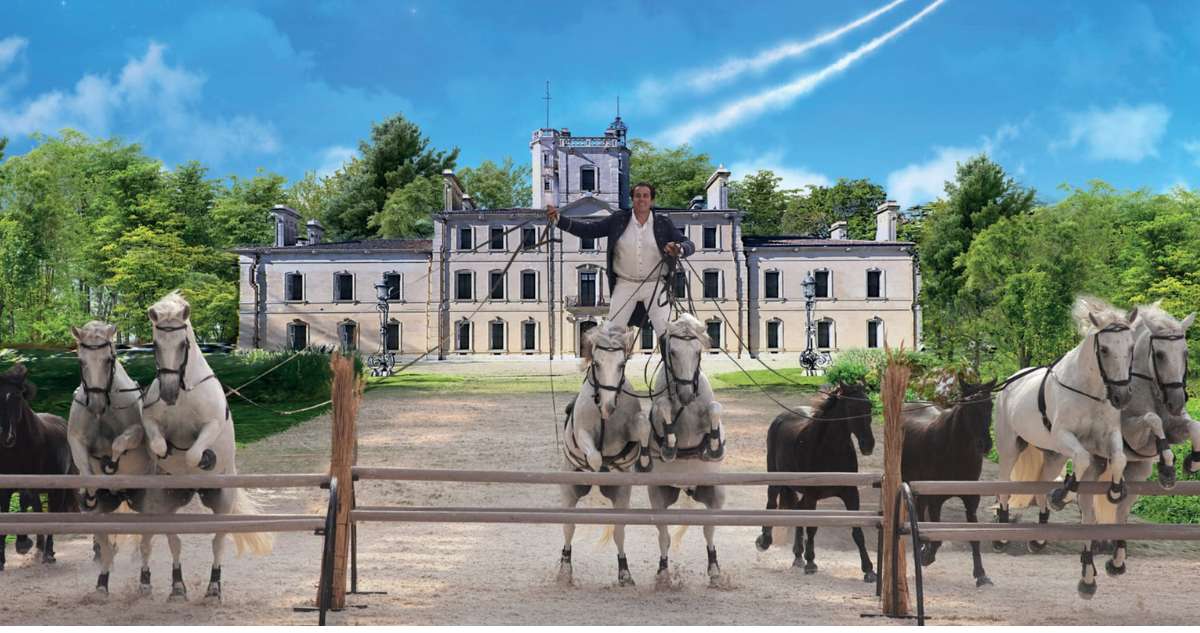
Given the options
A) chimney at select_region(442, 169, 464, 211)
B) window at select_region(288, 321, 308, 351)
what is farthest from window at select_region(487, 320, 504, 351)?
window at select_region(288, 321, 308, 351)

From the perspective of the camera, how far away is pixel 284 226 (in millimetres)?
34625

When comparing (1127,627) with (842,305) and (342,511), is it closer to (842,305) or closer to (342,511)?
(342,511)

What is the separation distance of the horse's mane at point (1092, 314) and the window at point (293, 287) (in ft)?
102

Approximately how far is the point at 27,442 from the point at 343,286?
90.7 feet

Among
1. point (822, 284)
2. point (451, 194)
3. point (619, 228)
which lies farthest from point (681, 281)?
point (451, 194)

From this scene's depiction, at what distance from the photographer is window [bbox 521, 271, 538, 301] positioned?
1366 inches

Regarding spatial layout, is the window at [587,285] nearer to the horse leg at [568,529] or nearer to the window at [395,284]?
the window at [395,284]

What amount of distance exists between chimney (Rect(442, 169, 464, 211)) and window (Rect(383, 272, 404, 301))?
11.1 ft

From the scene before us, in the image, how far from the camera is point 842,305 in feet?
112

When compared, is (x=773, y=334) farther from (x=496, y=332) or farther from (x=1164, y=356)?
(x=1164, y=356)

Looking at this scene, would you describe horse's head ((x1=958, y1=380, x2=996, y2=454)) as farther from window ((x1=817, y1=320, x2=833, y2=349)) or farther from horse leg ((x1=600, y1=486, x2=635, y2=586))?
window ((x1=817, y1=320, x2=833, y2=349))

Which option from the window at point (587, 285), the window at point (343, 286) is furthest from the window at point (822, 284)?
the window at point (343, 286)

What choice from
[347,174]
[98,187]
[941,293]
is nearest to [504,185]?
[347,174]

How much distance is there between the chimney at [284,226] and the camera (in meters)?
34.3
